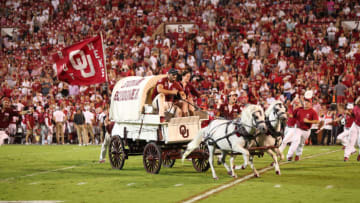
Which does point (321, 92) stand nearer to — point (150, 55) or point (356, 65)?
point (356, 65)

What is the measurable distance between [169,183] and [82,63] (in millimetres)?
5889

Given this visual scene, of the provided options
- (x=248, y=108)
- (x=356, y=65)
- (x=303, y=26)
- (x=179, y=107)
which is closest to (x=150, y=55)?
(x=303, y=26)

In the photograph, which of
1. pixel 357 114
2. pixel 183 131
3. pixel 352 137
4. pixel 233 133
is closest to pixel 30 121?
pixel 183 131

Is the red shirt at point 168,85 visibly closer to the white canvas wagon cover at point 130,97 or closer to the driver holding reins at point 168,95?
the driver holding reins at point 168,95

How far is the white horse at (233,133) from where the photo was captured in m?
12.4

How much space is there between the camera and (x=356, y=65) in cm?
2664

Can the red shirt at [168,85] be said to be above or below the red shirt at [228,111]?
above

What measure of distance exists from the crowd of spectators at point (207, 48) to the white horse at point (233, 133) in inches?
306

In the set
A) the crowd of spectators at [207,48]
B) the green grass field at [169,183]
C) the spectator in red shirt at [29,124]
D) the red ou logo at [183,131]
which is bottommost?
the green grass field at [169,183]

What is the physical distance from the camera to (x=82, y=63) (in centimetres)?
1680

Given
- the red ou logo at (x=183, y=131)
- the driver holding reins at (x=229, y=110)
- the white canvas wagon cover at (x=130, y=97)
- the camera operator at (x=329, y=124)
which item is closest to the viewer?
the red ou logo at (x=183, y=131)

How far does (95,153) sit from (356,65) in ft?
41.8

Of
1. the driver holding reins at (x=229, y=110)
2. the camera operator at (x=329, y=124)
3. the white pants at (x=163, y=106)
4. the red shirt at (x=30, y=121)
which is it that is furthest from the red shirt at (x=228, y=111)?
the red shirt at (x=30, y=121)

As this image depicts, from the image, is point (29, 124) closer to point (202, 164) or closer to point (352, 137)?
point (202, 164)
